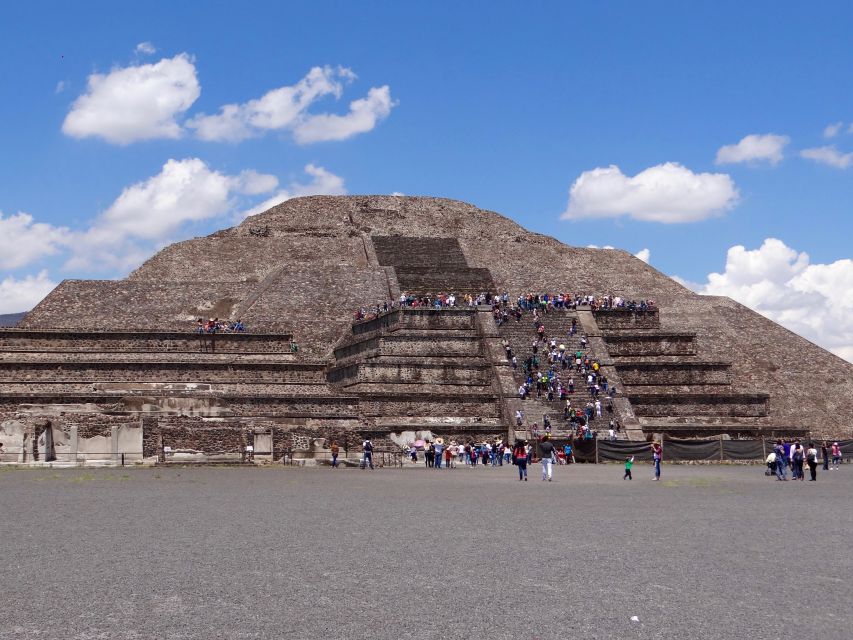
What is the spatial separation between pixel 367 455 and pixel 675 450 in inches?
347

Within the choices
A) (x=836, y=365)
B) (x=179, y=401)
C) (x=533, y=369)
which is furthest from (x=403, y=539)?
(x=836, y=365)

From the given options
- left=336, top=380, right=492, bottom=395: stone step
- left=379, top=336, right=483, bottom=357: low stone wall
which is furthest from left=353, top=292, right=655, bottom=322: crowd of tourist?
left=336, top=380, right=492, bottom=395: stone step

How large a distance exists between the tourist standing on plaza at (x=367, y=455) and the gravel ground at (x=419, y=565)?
8.06 metres

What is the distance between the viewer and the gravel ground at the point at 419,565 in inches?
258

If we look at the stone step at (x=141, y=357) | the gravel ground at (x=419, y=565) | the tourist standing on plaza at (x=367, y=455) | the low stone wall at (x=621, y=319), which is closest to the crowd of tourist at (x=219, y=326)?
the stone step at (x=141, y=357)

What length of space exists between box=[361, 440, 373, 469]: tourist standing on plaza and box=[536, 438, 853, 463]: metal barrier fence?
5811 millimetres

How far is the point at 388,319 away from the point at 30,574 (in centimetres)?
2622

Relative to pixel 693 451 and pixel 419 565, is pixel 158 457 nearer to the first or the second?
pixel 693 451

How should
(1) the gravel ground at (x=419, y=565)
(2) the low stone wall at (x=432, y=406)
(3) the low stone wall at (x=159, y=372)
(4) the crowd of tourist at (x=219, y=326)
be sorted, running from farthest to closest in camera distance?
(4) the crowd of tourist at (x=219, y=326) → (3) the low stone wall at (x=159, y=372) → (2) the low stone wall at (x=432, y=406) → (1) the gravel ground at (x=419, y=565)

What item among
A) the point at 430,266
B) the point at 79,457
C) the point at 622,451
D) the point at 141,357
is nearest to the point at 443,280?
the point at 430,266

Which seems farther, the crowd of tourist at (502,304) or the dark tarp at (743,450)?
the crowd of tourist at (502,304)

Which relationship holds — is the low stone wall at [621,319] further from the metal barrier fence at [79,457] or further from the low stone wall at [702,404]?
the metal barrier fence at [79,457]

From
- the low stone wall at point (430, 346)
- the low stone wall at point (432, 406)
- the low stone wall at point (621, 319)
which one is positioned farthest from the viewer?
the low stone wall at point (621, 319)

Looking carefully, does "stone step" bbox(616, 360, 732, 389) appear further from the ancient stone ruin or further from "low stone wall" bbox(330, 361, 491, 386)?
"low stone wall" bbox(330, 361, 491, 386)
